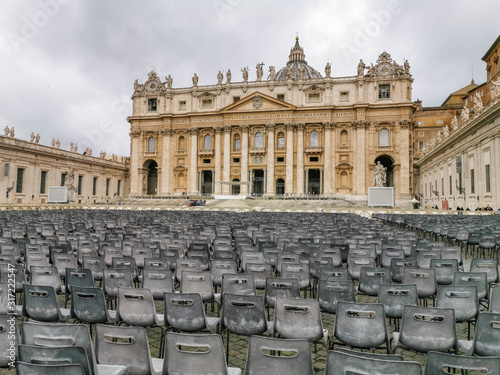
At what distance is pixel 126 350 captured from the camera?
335 centimetres

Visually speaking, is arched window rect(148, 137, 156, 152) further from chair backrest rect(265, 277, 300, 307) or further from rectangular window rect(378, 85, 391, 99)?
chair backrest rect(265, 277, 300, 307)

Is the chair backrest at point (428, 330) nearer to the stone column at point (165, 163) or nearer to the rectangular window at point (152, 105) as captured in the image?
the stone column at point (165, 163)

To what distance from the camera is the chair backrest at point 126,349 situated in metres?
3.28

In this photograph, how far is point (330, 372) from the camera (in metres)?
2.54

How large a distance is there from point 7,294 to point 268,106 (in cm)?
5913

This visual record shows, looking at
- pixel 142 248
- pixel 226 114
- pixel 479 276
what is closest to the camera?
pixel 479 276

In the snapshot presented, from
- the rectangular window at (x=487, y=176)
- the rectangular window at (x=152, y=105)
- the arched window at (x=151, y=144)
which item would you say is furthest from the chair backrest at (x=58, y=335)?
the rectangular window at (x=152, y=105)

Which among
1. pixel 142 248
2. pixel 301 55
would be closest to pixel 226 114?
pixel 301 55

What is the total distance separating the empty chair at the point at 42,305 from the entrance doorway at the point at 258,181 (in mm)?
58665

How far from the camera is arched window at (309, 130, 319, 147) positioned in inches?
2429

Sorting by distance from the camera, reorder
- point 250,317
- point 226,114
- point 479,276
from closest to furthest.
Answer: point 250,317 → point 479,276 → point 226,114

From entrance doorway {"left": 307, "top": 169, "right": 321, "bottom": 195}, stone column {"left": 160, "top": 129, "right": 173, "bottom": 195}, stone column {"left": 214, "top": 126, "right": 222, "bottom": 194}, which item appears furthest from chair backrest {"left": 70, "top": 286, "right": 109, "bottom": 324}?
stone column {"left": 160, "top": 129, "right": 173, "bottom": 195}

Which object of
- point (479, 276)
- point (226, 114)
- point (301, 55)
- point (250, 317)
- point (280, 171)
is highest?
point (301, 55)

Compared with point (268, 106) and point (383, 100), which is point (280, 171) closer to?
point (268, 106)
